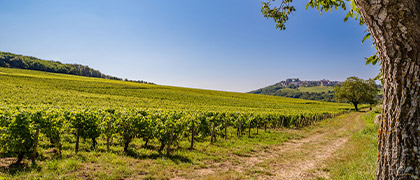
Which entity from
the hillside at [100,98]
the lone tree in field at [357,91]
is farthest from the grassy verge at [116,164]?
the lone tree in field at [357,91]

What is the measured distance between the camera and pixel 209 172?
8484 mm

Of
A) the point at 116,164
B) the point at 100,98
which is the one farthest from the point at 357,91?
the point at 116,164

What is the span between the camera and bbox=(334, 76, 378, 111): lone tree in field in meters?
66.8

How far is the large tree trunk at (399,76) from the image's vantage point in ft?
8.57

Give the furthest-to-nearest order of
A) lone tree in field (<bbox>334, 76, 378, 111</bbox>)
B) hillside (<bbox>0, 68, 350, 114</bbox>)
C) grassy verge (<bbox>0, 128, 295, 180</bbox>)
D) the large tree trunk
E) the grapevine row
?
lone tree in field (<bbox>334, 76, 378, 111</bbox>) → hillside (<bbox>0, 68, 350, 114</bbox>) → the grapevine row → grassy verge (<bbox>0, 128, 295, 180</bbox>) → the large tree trunk

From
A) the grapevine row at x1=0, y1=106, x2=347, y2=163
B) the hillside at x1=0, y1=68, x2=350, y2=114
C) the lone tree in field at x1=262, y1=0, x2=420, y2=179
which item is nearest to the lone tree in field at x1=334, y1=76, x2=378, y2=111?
the hillside at x1=0, y1=68, x2=350, y2=114

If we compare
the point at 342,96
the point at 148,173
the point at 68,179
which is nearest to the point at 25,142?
the point at 68,179

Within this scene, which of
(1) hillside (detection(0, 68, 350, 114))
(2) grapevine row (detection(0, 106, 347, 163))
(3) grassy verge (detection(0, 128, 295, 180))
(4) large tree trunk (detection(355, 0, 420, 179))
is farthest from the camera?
(1) hillside (detection(0, 68, 350, 114))

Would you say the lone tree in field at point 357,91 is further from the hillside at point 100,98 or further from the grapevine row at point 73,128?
the grapevine row at point 73,128

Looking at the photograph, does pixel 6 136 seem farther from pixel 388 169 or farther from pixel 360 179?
pixel 360 179

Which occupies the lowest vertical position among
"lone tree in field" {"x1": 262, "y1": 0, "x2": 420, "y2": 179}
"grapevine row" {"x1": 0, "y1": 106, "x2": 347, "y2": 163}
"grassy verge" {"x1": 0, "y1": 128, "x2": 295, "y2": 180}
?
"grassy verge" {"x1": 0, "y1": 128, "x2": 295, "y2": 180}

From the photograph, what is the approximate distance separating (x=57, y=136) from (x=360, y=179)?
39.3ft

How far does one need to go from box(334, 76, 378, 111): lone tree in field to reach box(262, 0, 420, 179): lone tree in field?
7878 cm

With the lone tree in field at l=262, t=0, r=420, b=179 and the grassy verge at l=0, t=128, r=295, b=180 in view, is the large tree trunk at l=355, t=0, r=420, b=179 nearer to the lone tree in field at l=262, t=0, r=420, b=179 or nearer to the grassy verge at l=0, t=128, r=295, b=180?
the lone tree in field at l=262, t=0, r=420, b=179
